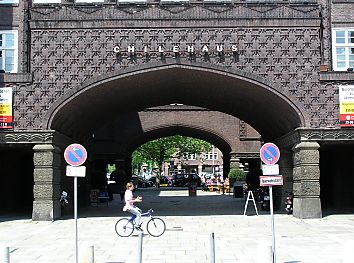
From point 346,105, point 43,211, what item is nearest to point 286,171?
point 346,105

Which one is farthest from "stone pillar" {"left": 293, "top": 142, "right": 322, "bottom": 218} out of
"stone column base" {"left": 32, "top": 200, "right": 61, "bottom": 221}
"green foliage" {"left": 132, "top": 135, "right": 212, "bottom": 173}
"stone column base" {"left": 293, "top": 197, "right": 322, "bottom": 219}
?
"green foliage" {"left": 132, "top": 135, "right": 212, "bottom": 173}

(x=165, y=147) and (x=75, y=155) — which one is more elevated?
(x=165, y=147)

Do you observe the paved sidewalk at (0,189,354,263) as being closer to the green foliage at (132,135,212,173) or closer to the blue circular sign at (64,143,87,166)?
the blue circular sign at (64,143,87,166)

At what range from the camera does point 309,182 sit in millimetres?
20609

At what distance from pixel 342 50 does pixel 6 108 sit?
13.8 metres

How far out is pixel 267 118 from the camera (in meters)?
25.7

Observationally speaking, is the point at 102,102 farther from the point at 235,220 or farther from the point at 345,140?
the point at 345,140

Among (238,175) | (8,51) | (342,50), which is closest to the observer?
(8,51)

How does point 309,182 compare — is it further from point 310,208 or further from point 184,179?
point 184,179

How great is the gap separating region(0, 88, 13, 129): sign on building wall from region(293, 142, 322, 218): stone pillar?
1151 cm

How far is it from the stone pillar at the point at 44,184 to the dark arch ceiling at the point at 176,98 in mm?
1146

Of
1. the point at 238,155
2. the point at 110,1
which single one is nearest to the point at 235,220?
the point at 110,1

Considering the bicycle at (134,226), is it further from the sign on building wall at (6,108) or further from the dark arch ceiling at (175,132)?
the dark arch ceiling at (175,132)

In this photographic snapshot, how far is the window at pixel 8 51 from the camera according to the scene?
70.1 feet
